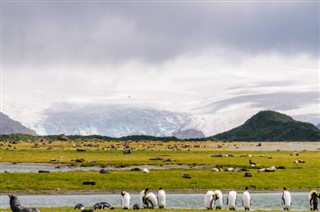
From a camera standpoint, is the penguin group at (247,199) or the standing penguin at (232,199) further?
the standing penguin at (232,199)

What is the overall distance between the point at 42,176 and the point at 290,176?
3371 centimetres

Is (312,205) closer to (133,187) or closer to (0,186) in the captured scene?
(133,187)

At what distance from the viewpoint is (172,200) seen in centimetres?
5931

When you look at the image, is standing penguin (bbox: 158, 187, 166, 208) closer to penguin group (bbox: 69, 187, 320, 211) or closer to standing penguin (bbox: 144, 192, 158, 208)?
penguin group (bbox: 69, 187, 320, 211)

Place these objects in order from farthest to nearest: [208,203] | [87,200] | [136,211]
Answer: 1. [87,200]
2. [208,203]
3. [136,211]

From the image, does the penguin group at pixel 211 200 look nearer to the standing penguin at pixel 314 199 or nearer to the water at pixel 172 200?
the standing penguin at pixel 314 199

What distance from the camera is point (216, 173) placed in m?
79.2

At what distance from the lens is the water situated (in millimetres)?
54156

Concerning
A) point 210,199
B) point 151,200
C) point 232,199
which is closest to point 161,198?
point 151,200

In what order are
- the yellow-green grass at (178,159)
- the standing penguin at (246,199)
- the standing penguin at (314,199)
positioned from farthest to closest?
the yellow-green grass at (178,159)
the standing penguin at (246,199)
the standing penguin at (314,199)

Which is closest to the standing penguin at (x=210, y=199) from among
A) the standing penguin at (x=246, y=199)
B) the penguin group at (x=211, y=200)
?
the penguin group at (x=211, y=200)

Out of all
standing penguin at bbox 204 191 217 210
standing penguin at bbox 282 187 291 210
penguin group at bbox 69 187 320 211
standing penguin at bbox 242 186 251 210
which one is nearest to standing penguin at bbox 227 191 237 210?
penguin group at bbox 69 187 320 211

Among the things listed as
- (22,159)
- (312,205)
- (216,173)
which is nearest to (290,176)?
(216,173)

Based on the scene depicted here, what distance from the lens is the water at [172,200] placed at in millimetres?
54156
